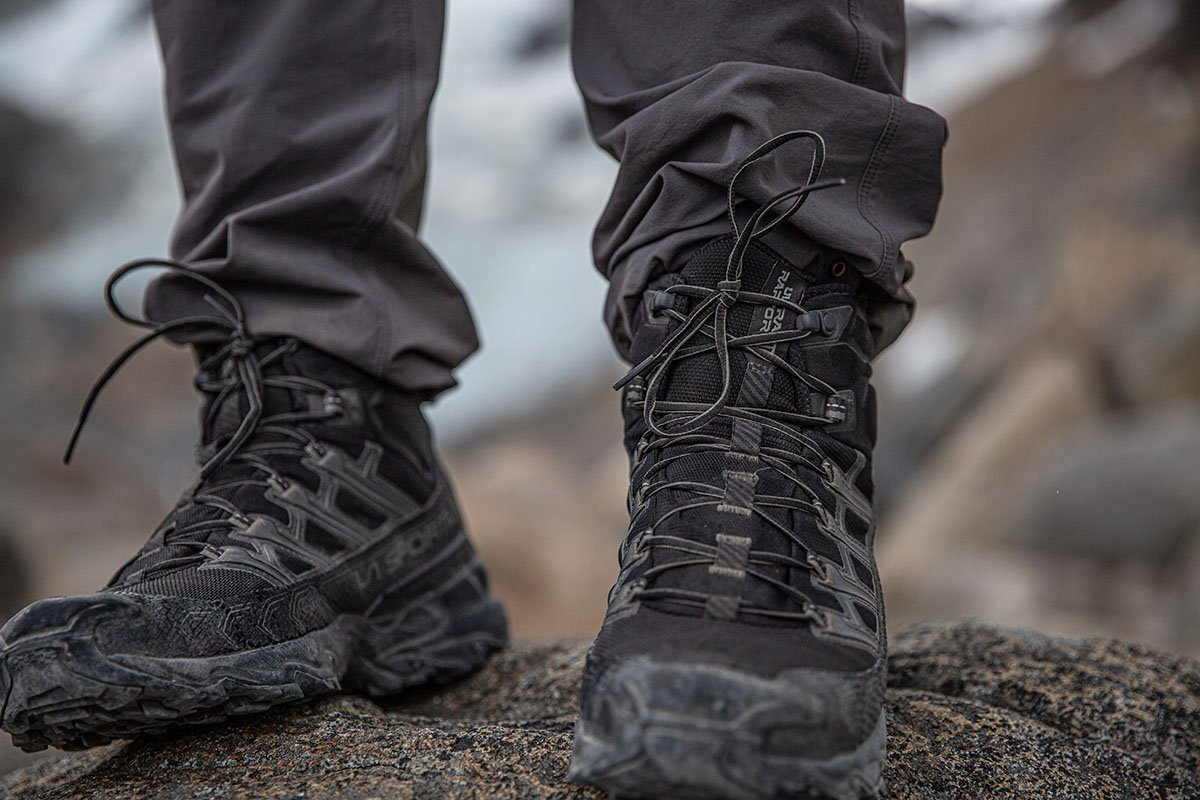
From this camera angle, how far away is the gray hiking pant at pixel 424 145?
993 mm

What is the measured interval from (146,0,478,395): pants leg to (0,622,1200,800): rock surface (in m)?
0.43

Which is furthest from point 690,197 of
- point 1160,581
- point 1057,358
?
point 1057,358

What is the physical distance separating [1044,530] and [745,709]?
4.34 metres

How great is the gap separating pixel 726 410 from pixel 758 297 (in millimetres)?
120

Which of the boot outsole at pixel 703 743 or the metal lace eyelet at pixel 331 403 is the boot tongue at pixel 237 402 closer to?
the metal lace eyelet at pixel 331 403

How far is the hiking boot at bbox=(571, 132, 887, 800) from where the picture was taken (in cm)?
71

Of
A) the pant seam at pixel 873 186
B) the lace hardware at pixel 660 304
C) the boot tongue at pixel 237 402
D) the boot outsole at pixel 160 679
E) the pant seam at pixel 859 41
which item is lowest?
the boot outsole at pixel 160 679

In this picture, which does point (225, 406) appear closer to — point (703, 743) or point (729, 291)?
point (729, 291)

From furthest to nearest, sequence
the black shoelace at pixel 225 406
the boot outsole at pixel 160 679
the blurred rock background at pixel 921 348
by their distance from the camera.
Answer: the blurred rock background at pixel 921 348, the black shoelace at pixel 225 406, the boot outsole at pixel 160 679

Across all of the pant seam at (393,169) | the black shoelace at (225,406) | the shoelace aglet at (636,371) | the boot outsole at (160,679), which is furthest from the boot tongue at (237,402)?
the shoelace aglet at (636,371)

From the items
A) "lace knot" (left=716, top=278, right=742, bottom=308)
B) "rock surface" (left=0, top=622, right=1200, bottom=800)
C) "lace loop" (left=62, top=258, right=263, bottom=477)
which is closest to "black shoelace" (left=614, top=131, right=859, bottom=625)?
"lace knot" (left=716, top=278, right=742, bottom=308)

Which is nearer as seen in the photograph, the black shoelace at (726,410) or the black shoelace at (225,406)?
the black shoelace at (726,410)

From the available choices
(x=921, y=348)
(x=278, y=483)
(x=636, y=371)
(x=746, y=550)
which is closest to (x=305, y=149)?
(x=278, y=483)

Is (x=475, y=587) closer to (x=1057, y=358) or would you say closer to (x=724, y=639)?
(x=724, y=639)
